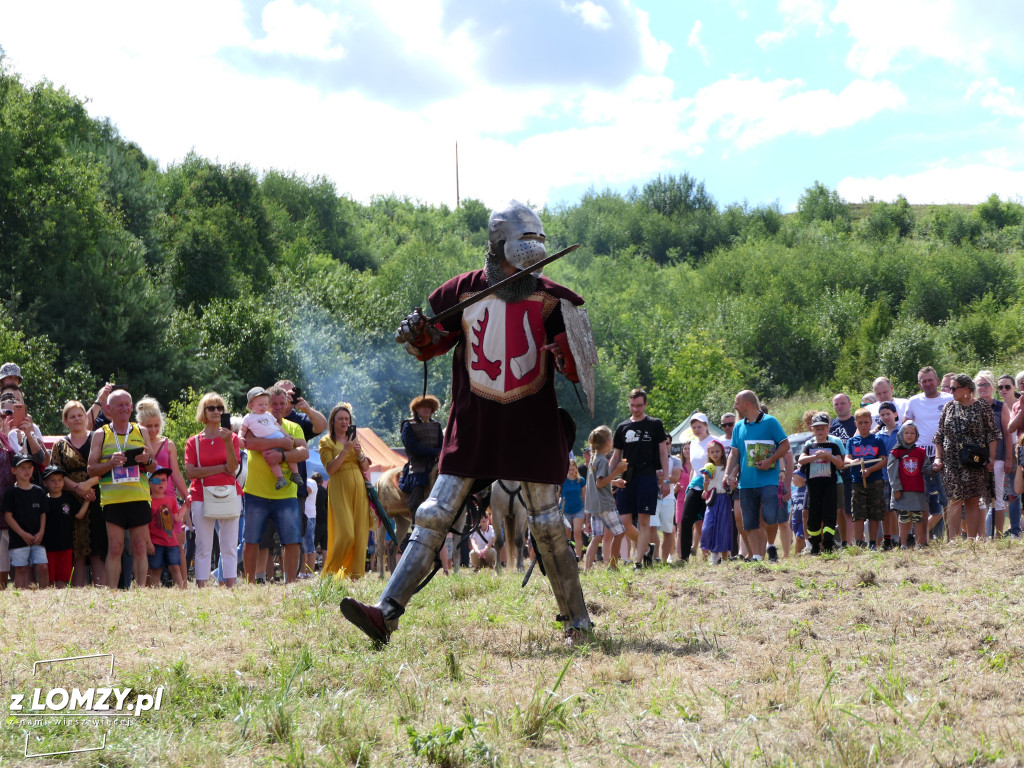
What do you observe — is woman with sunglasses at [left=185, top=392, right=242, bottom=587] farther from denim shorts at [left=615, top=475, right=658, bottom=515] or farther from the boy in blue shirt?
the boy in blue shirt

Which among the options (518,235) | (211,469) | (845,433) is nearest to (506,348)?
(518,235)

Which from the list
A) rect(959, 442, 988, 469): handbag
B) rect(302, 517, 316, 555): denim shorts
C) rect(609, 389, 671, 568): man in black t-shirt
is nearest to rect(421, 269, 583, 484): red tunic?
rect(609, 389, 671, 568): man in black t-shirt

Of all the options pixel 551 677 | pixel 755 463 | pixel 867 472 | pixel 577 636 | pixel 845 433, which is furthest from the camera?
pixel 845 433

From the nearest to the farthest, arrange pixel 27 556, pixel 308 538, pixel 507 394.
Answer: pixel 507 394 < pixel 27 556 < pixel 308 538

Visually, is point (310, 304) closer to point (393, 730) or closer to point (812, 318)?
point (812, 318)

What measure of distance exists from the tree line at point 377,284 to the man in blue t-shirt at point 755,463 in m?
20.5

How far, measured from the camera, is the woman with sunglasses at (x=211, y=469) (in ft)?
30.2

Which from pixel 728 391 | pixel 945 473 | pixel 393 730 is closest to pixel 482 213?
pixel 728 391

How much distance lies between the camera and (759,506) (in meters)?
10.4

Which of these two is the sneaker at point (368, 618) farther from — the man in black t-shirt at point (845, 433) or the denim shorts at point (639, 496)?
the man in black t-shirt at point (845, 433)

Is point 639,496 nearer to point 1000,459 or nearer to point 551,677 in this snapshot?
point 1000,459

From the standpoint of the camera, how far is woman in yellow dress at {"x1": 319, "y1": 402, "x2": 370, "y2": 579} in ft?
30.1

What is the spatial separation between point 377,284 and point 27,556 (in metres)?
44.1

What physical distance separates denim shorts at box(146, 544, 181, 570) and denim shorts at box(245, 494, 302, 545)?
760mm
